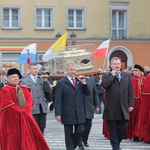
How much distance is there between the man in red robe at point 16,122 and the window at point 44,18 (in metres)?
27.6


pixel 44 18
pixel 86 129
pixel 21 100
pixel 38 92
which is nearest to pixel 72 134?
pixel 86 129

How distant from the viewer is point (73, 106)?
1112cm

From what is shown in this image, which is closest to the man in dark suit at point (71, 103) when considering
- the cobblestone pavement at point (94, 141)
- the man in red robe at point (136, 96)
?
the cobblestone pavement at point (94, 141)

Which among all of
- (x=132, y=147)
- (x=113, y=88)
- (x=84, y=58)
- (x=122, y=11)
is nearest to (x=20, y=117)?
(x=113, y=88)

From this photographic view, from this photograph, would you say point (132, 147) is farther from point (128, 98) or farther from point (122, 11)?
point (122, 11)

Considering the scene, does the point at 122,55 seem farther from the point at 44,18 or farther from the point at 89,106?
the point at 89,106

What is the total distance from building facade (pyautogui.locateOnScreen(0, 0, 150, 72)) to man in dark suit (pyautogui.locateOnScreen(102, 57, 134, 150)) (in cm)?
2449

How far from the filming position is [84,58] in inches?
754

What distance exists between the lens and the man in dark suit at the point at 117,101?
11578mm

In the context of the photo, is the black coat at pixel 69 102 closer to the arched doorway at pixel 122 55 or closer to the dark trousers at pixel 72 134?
the dark trousers at pixel 72 134

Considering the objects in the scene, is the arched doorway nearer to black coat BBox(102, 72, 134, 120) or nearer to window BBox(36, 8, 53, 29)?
window BBox(36, 8, 53, 29)

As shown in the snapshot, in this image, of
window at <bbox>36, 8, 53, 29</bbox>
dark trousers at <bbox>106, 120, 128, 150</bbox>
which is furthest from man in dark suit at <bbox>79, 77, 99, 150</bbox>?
window at <bbox>36, 8, 53, 29</bbox>

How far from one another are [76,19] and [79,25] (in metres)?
0.47

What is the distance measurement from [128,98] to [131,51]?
27821 mm
